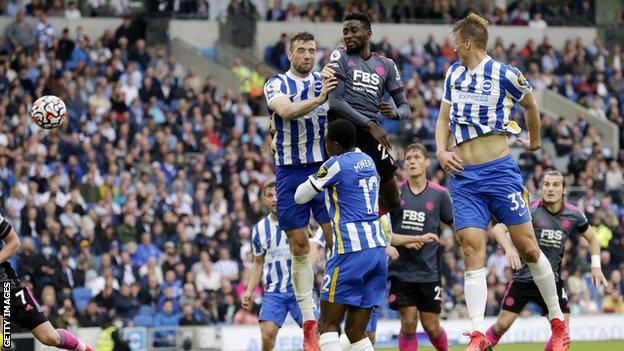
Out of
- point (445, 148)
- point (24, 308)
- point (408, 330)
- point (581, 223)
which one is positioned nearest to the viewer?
point (445, 148)

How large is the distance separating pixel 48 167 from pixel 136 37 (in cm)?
742

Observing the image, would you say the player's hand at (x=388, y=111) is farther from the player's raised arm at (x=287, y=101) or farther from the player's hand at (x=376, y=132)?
the player's raised arm at (x=287, y=101)

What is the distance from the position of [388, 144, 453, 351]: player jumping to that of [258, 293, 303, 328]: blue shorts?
4.40ft

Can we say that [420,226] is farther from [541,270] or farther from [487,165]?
[487,165]

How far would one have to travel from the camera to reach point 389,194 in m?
13.6

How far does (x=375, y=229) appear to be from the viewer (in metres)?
12.3

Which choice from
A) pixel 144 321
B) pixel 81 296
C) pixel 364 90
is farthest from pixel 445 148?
pixel 81 296

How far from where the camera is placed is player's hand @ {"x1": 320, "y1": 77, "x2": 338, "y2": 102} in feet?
40.9

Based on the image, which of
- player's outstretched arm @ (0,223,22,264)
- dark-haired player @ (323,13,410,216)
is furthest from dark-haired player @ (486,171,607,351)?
player's outstretched arm @ (0,223,22,264)

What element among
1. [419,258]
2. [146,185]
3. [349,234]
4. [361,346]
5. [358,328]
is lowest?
[146,185]

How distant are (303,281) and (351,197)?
5.63 feet

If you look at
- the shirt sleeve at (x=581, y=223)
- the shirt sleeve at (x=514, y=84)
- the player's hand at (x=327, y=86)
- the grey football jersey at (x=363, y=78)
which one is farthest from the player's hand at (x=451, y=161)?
the shirt sleeve at (x=581, y=223)

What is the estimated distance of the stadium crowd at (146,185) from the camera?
75.5 feet

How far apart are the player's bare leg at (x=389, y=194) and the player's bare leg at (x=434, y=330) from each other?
2271 mm
